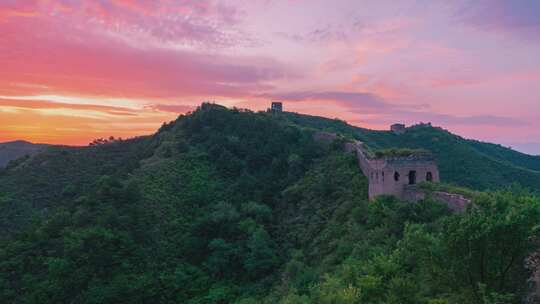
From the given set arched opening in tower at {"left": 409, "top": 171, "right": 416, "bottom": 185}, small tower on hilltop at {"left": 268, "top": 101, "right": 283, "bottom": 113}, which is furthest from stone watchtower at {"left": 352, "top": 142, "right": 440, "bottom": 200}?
small tower on hilltop at {"left": 268, "top": 101, "right": 283, "bottom": 113}

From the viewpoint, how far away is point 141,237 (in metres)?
31.9

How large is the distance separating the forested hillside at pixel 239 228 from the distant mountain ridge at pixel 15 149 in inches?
753

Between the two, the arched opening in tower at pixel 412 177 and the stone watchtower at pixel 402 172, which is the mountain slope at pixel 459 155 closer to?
the stone watchtower at pixel 402 172

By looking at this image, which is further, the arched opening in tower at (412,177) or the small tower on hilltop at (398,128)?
the small tower on hilltop at (398,128)

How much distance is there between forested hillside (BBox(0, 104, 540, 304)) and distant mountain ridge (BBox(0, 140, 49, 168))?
19.1 metres

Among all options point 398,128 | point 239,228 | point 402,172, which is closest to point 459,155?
point 398,128

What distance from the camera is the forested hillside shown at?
12.4 m

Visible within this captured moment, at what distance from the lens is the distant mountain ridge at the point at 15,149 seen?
2576 inches

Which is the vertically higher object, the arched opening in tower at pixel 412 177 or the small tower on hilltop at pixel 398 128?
the small tower on hilltop at pixel 398 128

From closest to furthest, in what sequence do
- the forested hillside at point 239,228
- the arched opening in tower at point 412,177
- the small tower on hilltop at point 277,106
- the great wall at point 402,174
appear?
the forested hillside at point 239,228 < the great wall at point 402,174 < the arched opening in tower at point 412,177 < the small tower on hilltop at point 277,106

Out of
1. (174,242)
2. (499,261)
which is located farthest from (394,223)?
(174,242)

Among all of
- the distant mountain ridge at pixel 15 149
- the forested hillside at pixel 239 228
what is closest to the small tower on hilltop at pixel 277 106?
the forested hillside at pixel 239 228

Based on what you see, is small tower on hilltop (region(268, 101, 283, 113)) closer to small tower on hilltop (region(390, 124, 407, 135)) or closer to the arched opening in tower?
small tower on hilltop (region(390, 124, 407, 135))

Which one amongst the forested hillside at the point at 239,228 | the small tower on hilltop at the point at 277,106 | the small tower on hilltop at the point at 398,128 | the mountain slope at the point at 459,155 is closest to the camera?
the forested hillside at the point at 239,228
